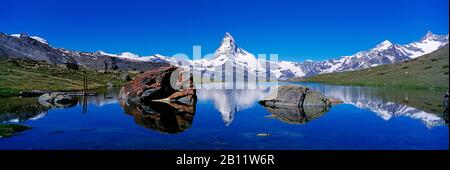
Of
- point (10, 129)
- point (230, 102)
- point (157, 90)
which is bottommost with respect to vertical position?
point (10, 129)

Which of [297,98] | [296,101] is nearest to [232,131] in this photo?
[296,101]

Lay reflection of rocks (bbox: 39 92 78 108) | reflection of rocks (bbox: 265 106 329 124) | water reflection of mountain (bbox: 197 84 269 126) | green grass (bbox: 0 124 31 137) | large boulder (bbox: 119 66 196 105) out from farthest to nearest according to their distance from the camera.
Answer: large boulder (bbox: 119 66 196 105) < reflection of rocks (bbox: 39 92 78 108) < water reflection of mountain (bbox: 197 84 269 126) < reflection of rocks (bbox: 265 106 329 124) < green grass (bbox: 0 124 31 137)

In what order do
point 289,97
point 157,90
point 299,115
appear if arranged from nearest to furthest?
point 299,115 < point 289,97 < point 157,90

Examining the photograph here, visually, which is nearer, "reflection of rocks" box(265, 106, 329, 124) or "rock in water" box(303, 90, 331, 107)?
"reflection of rocks" box(265, 106, 329, 124)

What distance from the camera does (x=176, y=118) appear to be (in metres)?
52.7

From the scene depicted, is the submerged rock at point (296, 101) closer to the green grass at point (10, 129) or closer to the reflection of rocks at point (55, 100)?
the green grass at point (10, 129)

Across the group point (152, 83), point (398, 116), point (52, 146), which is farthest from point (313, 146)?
point (152, 83)

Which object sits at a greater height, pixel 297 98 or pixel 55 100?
pixel 297 98

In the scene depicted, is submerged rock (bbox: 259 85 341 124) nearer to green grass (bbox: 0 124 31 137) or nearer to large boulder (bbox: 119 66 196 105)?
large boulder (bbox: 119 66 196 105)

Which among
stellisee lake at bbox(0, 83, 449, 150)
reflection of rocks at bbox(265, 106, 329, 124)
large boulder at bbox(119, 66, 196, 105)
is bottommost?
stellisee lake at bbox(0, 83, 449, 150)

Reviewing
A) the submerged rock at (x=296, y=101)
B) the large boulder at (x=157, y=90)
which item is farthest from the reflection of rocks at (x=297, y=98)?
the large boulder at (x=157, y=90)

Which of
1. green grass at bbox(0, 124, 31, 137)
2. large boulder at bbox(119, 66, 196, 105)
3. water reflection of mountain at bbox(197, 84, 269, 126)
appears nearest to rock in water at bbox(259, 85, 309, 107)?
water reflection of mountain at bbox(197, 84, 269, 126)

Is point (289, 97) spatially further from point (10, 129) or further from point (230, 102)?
point (10, 129)

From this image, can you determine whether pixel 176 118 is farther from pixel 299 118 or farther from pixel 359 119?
pixel 359 119
